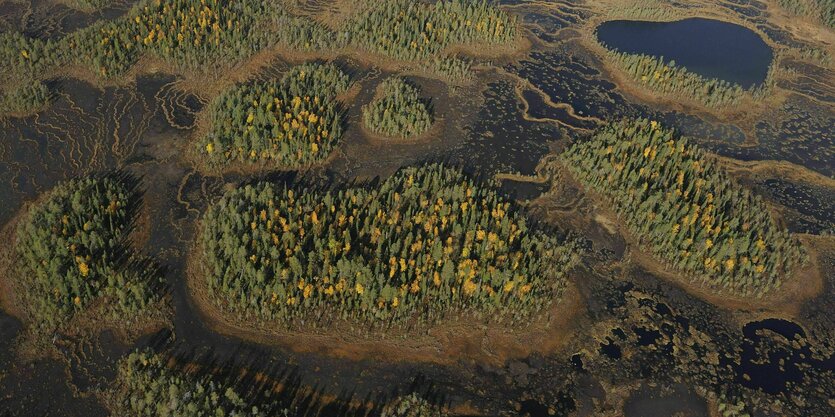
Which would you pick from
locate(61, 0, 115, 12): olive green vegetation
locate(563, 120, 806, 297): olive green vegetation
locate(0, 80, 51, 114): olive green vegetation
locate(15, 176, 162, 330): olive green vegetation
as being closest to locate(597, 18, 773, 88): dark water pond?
locate(563, 120, 806, 297): olive green vegetation

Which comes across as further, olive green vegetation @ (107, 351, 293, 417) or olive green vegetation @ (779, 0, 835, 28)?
olive green vegetation @ (779, 0, 835, 28)

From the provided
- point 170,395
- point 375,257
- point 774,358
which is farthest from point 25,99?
point 774,358

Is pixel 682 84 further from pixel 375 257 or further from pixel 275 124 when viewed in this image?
pixel 275 124

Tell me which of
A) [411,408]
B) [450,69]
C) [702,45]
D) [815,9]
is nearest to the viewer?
[411,408]

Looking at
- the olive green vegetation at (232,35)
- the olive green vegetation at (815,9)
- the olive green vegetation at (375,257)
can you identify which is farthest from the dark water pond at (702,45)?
the olive green vegetation at (375,257)

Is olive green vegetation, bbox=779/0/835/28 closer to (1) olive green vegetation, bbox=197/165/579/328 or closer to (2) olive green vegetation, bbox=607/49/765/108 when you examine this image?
(2) olive green vegetation, bbox=607/49/765/108

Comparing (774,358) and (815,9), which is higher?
(815,9)
